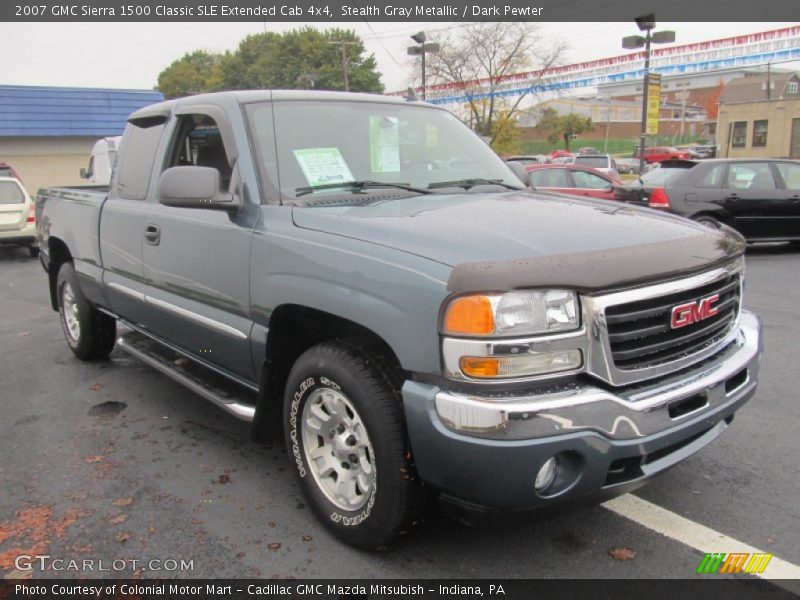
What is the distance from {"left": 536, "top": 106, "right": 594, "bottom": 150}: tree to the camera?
5999 centimetres

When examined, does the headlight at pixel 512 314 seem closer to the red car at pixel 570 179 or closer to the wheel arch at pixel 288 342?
the wheel arch at pixel 288 342

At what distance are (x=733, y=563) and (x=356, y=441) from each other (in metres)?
1.61

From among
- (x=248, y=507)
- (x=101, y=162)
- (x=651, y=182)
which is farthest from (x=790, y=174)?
(x=101, y=162)

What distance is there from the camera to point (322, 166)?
3.34 meters

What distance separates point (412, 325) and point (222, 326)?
1.42 m

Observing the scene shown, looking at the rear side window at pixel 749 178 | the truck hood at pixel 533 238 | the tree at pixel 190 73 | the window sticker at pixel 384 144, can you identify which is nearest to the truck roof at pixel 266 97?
the window sticker at pixel 384 144

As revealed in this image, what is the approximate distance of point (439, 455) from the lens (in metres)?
2.20

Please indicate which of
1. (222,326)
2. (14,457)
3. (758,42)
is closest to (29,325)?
(14,457)

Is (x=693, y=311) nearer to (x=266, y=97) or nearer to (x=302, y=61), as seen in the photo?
(x=266, y=97)

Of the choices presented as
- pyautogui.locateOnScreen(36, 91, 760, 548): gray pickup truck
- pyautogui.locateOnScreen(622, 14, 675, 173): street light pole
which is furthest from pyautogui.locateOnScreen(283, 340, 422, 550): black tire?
pyautogui.locateOnScreen(622, 14, 675, 173): street light pole

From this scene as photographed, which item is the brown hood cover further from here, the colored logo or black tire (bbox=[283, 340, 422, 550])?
the colored logo

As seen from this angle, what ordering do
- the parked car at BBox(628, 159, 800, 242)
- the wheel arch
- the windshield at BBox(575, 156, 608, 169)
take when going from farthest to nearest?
the windshield at BBox(575, 156, 608, 169)
the parked car at BBox(628, 159, 800, 242)
the wheel arch

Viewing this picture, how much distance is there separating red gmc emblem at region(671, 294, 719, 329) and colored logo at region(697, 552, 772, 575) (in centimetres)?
99

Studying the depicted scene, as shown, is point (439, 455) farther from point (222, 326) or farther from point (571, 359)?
point (222, 326)
